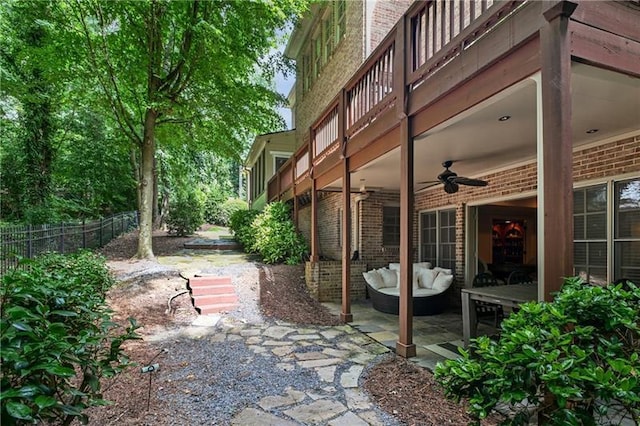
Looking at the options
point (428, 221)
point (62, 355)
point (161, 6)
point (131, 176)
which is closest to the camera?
point (62, 355)

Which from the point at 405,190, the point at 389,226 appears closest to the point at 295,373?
the point at 405,190

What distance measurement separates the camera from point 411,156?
4.02m

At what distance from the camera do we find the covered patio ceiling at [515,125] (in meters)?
2.86

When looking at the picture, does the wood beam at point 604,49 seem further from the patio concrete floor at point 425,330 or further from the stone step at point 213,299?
the stone step at point 213,299

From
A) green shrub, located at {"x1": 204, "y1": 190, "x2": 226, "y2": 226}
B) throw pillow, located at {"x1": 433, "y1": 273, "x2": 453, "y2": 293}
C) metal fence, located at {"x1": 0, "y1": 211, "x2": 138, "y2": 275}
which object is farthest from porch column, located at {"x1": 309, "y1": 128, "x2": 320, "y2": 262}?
green shrub, located at {"x1": 204, "y1": 190, "x2": 226, "y2": 226}

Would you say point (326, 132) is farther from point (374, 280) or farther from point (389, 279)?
point (389, 279)

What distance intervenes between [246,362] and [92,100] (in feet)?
30.8

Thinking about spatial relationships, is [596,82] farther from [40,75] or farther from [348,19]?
[40,75]

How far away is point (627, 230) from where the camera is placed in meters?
4.31

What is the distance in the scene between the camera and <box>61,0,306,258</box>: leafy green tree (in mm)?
8203

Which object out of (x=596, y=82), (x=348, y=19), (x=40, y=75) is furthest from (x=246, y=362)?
(x=40, y=75)

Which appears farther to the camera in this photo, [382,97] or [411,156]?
[382,97]

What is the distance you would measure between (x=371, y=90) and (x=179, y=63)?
669cm

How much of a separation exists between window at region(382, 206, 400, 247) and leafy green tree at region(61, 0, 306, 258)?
191 inches
